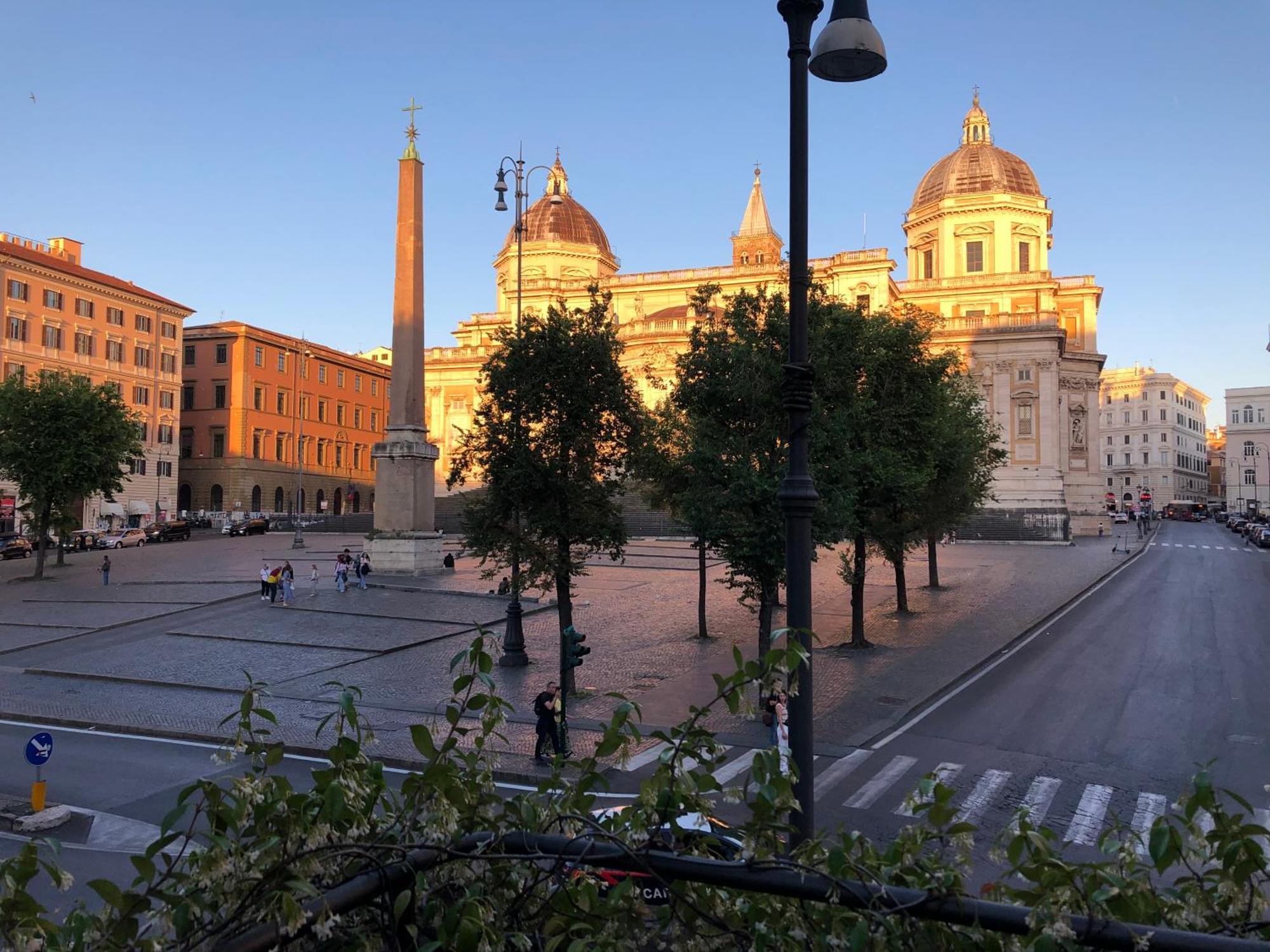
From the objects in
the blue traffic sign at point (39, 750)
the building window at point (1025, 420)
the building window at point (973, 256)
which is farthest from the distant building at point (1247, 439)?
the blue traffic sign at point (39, 750)

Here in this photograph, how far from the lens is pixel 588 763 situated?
2816 mm

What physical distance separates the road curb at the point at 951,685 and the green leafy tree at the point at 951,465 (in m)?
4.55

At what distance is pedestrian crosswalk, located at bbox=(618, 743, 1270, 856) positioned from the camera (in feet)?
38.2

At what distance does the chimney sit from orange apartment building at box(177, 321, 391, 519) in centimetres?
1071

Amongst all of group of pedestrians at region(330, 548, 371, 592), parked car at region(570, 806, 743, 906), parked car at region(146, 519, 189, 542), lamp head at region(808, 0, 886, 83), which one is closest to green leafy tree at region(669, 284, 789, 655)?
lamp head at region(808, 0, 886, 83)

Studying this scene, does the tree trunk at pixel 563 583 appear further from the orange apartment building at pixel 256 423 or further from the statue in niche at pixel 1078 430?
the statue in niche at pixel 1078 430

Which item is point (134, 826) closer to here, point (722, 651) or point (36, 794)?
point (36, 794)

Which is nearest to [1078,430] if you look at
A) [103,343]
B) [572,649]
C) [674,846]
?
[572,649]

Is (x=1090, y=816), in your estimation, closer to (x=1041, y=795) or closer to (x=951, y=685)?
(x=1041, y=795)

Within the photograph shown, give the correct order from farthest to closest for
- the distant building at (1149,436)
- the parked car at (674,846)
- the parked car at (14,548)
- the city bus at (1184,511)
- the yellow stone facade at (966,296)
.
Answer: the distant building at (1149,436) < the city bus at (1184,511) < the yellow stone facade at (966,296) < the parked car at (14,548) < the parked car at (674,846)

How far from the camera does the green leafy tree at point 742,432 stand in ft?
61.5

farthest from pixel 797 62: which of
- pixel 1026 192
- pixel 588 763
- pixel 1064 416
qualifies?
pixel 1026 192

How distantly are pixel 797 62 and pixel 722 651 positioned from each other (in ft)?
59.2

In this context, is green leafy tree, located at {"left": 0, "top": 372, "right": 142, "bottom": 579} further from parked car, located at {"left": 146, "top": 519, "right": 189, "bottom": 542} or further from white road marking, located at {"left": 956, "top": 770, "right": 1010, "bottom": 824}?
white road marking, located at {"left": 956, "top": 770, "right": 1010, "bottom": 824}
